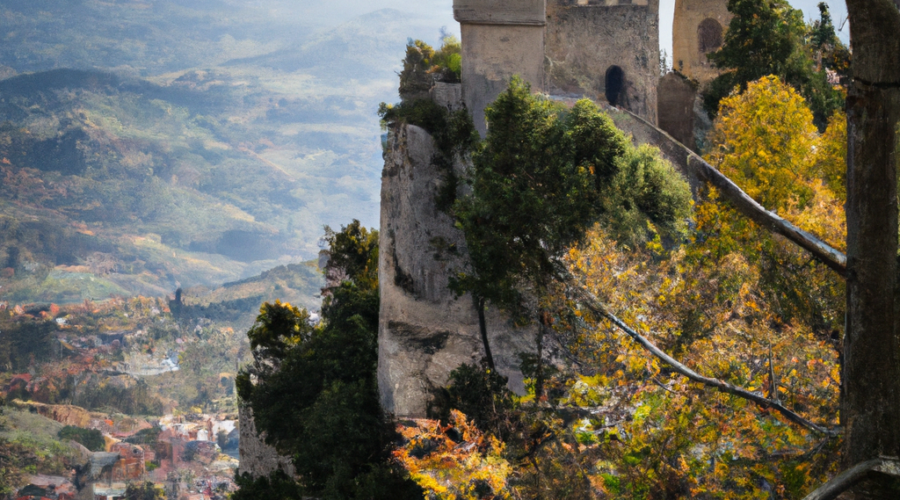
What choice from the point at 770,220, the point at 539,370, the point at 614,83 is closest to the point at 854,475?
the point at 770,220

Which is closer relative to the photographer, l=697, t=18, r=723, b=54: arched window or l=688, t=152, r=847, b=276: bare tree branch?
l=688, t=152, r=847, b=276: bare tree branch

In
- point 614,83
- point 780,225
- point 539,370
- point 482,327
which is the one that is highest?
point 614,83

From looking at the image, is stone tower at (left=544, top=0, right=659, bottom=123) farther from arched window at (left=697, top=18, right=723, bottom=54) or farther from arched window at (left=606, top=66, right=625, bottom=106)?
arched window at (left=697, top=18, right=723, bottom=54)

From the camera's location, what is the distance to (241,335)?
153875 millimetres

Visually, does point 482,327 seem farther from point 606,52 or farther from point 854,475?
point 854,475

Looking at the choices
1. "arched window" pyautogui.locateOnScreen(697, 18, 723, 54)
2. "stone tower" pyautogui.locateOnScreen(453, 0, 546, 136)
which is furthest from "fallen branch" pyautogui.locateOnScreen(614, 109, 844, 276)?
"arched window" pyautogui.locateOnScreen(697, 18, 723, 54)

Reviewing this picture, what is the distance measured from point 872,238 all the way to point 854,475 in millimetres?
1972

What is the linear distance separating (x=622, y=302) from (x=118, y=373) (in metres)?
123

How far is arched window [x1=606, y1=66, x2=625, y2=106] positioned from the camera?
104ft

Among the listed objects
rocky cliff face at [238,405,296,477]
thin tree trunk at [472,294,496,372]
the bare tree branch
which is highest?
the bare tree branch

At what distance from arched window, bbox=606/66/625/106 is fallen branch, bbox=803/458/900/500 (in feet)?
82.7

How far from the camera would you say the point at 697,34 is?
36031 millimetres

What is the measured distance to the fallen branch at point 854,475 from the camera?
23.8 feet

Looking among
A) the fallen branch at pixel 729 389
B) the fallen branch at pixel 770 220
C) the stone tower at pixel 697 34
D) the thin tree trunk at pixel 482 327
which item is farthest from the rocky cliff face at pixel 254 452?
the fallen branch at pixel 770 220
